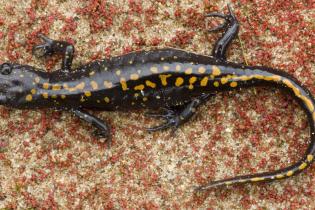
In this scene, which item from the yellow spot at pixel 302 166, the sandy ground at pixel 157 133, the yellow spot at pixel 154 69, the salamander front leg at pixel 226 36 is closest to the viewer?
the yellow spot at pixel 154 69

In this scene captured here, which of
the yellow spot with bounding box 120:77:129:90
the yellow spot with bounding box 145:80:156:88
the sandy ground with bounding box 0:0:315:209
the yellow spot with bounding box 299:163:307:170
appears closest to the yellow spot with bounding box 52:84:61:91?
the sandy ground with bounding box 0:0:315:209

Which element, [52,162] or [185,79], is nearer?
[185,79]

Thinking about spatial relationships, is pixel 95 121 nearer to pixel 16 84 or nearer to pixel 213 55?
pixel 16 84

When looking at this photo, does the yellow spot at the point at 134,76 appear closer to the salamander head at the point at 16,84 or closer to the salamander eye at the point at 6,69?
the salamander head at the point at 16,84

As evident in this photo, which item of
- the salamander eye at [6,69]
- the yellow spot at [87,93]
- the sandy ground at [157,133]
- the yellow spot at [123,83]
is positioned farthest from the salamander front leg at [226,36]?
the salamander eye at [6,69]

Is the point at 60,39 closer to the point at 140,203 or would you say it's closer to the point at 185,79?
the point at 185,79

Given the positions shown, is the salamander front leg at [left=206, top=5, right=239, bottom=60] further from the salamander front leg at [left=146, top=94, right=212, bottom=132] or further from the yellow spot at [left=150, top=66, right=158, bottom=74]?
the yellow spot at [left=150, top=66, right=158, bottom=74]

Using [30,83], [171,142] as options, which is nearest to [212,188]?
[171,142]

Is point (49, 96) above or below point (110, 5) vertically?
below
